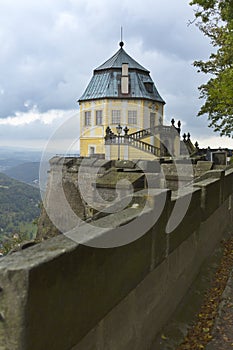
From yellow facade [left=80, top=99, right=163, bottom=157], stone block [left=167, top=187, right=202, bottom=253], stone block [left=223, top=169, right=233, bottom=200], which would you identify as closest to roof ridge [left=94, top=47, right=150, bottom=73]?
yellow facade [left=80, top=99, right=163, bottom=157]

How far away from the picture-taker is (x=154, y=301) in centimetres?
391

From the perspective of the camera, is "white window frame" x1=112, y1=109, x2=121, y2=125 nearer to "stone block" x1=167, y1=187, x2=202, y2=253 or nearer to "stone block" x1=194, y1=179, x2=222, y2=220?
"stone block" x1=194, y1=179, x2=222, y2=220

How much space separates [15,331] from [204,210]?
4.54 m

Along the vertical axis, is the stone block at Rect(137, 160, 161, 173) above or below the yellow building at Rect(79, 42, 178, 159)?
below

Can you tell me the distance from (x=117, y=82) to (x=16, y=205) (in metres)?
46.6

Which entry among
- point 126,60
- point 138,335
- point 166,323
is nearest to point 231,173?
point 166,323

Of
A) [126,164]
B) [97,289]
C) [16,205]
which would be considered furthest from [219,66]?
[16,205]

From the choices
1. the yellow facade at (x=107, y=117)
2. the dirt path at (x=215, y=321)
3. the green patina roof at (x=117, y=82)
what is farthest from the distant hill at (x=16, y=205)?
the dirt path at (x=215, y=321)

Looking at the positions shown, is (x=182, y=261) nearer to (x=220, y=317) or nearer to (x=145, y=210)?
(x=220, y=317)

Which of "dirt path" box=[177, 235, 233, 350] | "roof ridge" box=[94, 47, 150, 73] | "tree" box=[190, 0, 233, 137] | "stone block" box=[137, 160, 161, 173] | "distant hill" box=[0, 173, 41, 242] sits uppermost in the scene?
"roof ridge" box=[94, 47, 150, 73]

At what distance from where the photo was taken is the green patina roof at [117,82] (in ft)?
144

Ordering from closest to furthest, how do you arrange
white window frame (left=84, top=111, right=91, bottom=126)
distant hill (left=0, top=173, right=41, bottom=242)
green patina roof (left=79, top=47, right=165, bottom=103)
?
green patina roof (left=79, top=47, right=165, bottom=103)
white window frame (left=84, top=111, right=91, bottom=126)
distant hill (left=0, top=173, right=41, bottom=242)

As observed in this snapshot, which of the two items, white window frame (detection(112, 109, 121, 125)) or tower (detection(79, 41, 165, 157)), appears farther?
tower (detection(79, 41, 165, 157))

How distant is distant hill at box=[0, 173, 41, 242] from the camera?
68.4 m
